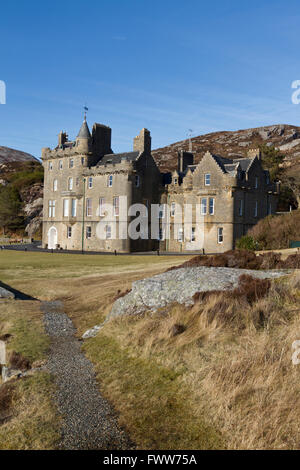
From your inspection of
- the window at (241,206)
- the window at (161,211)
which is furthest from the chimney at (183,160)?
the window at (241,206)

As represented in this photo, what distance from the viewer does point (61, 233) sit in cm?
5769

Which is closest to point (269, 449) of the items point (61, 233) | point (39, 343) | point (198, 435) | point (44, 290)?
point (198, 435)

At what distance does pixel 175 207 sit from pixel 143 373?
147 feet

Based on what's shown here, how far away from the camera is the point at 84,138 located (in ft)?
179

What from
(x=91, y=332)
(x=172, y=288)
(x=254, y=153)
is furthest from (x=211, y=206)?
(x=91, y=332)

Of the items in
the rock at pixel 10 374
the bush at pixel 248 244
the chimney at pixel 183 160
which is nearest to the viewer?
the rock at pixel 10 374

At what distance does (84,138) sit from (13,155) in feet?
358

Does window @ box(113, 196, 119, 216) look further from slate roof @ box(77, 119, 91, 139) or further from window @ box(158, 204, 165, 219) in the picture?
slate roof @ box(77, 119, 91, 139)

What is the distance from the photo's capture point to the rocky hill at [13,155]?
145500mm

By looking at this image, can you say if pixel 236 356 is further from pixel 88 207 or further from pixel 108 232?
pixel 88 207

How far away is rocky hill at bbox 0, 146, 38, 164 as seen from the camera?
145500mm

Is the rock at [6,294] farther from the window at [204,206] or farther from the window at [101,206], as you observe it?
the window at [101,206]

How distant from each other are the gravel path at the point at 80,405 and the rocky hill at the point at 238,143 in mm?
89818

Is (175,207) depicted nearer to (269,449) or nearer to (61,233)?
(61,233)
